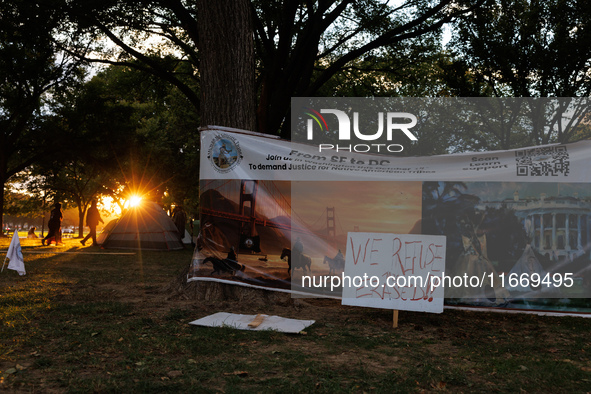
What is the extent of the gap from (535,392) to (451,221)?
367 cm

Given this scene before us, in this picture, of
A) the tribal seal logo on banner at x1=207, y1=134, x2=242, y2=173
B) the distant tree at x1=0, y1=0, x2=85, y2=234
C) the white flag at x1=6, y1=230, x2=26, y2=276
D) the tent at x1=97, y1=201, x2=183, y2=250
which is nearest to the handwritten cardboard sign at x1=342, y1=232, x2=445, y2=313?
the tribal seal logo on banner at x1=207, y1=134, x2=242, y2=173

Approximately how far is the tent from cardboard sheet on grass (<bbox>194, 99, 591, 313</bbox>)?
517 inches

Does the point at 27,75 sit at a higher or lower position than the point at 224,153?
higher

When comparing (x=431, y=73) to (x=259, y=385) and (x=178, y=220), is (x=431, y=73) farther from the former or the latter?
(x=259, y=385)

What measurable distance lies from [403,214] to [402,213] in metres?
0.02

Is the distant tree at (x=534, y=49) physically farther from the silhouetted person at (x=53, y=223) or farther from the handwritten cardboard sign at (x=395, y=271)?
the silhouetted person at (x=53, y=223)

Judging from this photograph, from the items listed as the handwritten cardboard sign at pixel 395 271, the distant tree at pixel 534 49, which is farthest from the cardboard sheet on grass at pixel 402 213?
the distant tree at pixel 534 49

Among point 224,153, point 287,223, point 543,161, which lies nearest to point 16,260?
point 224,153

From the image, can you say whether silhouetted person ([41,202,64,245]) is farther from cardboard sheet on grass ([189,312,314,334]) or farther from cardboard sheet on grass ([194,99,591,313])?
cardboard sheet on grass ([189,312,314,334])

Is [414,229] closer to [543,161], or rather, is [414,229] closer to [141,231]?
[543,161]

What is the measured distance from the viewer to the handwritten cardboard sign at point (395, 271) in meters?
6.21

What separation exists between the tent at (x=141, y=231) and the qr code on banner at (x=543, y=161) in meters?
15.8

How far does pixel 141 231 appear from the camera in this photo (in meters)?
20.0

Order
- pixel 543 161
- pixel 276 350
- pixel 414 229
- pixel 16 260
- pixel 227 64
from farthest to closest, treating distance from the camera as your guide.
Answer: pixel 16 260 < pixel 227 64 < pixel 414 229 < pixel 543 161 < pixel 276 350
